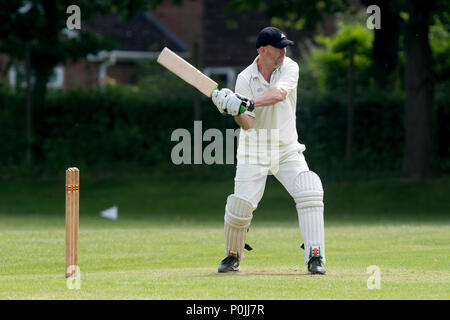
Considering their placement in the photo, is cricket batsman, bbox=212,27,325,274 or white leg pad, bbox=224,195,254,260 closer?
cricket batsman, bbox=212,27,325,274

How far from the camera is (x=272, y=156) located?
8.40 metres

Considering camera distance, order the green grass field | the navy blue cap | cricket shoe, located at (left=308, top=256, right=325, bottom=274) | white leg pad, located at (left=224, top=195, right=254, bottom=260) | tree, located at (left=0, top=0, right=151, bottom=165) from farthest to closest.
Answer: tree, located at (left=0, top=0, right=151, bottom=165) → white leg pad, located at (left=224, top=195, right=254, bottom=260) → the navy blue cap → cricket shoe, located at (left=308, top=256, right=325, bottom=274) → the green grass field

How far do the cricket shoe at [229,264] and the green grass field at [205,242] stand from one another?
0.18m

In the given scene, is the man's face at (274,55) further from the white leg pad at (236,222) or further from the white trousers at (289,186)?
the white leg pad at (236,222)

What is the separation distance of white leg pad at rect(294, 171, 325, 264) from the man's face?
1.03 meters

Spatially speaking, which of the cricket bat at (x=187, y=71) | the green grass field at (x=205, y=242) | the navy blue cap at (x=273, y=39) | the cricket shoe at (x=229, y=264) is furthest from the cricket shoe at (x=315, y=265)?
the navy blue cap at (x=273, y=39)

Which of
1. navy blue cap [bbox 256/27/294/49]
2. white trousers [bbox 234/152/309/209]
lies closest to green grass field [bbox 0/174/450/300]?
white trousers [bbox 234/152/309/209]

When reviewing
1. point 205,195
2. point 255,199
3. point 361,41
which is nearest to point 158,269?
point 255,199

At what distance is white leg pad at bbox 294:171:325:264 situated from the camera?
325 inches

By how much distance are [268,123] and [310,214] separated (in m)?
0.87

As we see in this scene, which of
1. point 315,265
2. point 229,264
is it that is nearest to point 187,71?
point 229,264

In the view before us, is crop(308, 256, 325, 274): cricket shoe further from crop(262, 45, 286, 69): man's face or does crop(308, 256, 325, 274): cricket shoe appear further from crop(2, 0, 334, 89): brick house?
crop(2, 0, 334, 89): brick house

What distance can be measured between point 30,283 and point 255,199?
6.62 ft

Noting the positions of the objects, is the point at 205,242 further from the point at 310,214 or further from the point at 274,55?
the point at 274,55
